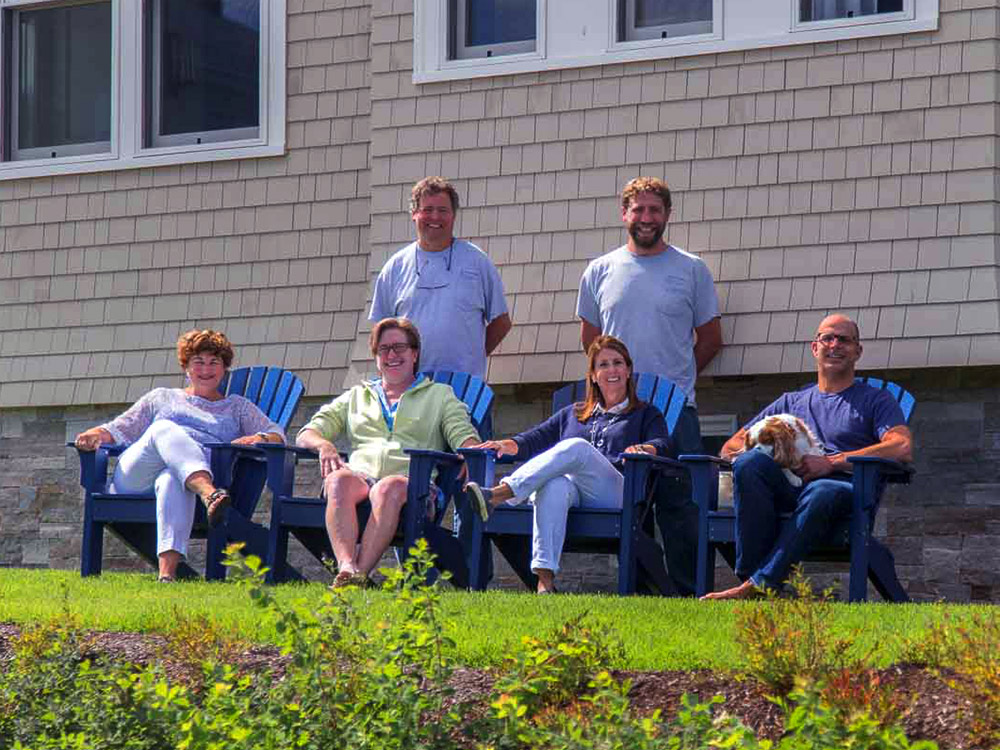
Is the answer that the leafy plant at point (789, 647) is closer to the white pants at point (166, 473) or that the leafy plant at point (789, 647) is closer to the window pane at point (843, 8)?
the white pants at point (166, 473)

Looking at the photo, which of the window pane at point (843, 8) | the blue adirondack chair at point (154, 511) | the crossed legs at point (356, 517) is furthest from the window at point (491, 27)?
the crossed legs at point (356, 517)

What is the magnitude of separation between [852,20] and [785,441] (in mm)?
2221

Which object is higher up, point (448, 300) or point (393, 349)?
point (448, 300)

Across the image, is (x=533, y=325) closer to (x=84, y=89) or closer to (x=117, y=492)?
(x=117, y=492)

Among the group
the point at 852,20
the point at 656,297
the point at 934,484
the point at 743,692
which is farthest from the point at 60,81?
the point at 743,692

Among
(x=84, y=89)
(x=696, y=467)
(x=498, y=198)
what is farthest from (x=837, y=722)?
(x=84, y=89)

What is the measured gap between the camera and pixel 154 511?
321 inches

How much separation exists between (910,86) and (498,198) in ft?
6.44

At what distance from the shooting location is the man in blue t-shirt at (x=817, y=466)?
7094mm

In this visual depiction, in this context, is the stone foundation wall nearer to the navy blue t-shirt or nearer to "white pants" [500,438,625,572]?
the navy blue t-shirt

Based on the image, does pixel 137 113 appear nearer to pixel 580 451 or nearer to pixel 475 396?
pixel 475 396

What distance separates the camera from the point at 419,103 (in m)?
9.60

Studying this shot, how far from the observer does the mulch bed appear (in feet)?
15.0

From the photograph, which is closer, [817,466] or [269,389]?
[817,466]
